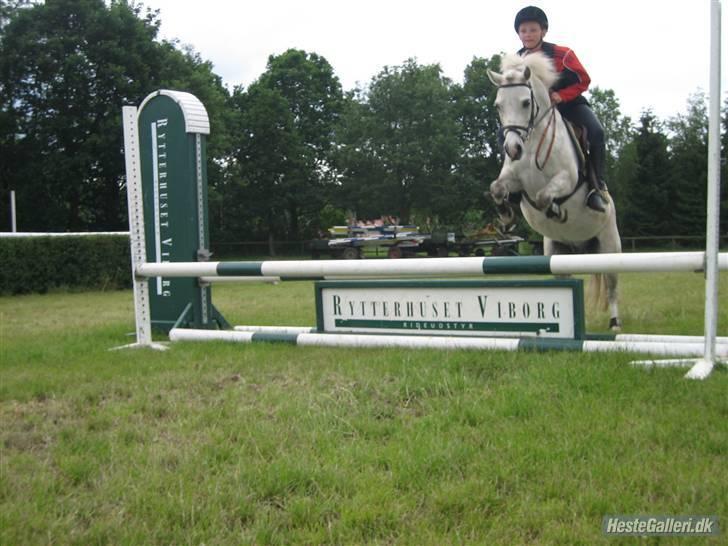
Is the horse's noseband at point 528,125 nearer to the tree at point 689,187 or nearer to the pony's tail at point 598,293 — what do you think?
the pony's tail at point 598,293

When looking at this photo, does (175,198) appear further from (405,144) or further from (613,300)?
(405,144)

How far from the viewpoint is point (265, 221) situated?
1543 inches

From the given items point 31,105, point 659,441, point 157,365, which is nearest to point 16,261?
point 157,365

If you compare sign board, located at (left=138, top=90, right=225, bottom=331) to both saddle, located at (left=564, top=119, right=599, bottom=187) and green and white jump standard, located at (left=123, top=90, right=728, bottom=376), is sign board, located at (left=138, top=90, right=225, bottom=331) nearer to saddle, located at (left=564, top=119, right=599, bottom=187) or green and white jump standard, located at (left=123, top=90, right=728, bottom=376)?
green and white jump standard, located at (left=123, top=90, right=728, bottom=376)

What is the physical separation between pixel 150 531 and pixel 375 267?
8.44ft

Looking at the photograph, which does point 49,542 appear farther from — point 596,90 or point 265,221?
point 596,90

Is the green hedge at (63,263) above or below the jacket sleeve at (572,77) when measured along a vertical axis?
below

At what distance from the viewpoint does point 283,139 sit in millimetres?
37375

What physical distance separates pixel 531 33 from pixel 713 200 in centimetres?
226

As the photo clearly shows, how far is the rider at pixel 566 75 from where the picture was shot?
16.3ft

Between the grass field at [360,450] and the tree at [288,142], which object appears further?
the tree at [288,142]

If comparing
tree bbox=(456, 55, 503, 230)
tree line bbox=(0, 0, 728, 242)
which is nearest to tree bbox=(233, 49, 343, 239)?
tree line bbox=(0, 0, 728, 242)

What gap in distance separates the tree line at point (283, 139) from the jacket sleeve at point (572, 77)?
21.5 metres

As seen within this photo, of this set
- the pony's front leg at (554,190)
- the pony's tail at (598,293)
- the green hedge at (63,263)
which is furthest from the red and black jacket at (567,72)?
the green hedge at (63,263)
